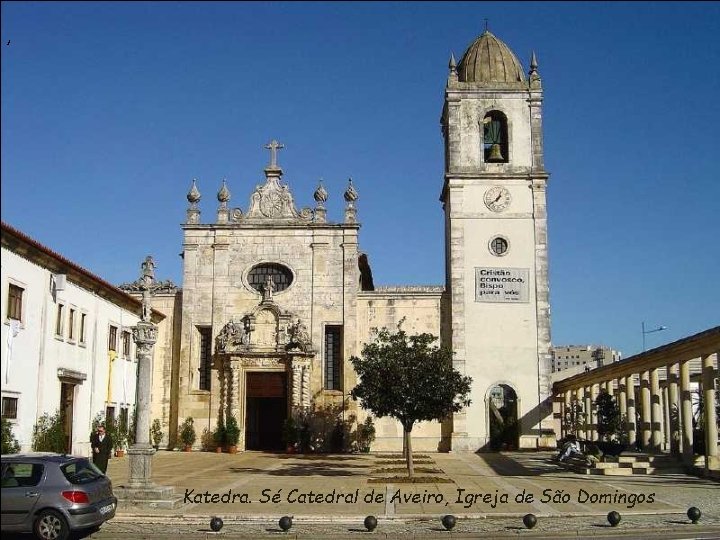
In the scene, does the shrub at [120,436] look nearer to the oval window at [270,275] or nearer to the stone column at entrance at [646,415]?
the oval window at [270,275]

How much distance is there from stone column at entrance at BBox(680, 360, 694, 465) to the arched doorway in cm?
1223

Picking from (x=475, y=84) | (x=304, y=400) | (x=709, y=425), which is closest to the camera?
(x=709, y=425)

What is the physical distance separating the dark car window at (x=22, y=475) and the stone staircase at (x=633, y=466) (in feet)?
56.9

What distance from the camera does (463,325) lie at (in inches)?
1470

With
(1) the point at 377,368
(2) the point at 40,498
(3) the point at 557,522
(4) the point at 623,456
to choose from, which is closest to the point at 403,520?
(3) the point at 557,522

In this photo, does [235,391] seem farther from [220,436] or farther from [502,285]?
[502,285]

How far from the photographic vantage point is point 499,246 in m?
38.1

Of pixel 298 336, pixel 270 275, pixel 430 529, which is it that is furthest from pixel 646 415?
pixel 270 275

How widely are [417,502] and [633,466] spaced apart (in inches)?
400

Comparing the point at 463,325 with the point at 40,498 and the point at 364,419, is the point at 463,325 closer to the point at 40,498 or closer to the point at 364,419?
the point at 364,419

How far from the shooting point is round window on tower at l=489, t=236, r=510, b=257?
38.0m

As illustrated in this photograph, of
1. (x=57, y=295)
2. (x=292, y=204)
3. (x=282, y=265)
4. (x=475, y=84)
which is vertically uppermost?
(x=475, y=84)

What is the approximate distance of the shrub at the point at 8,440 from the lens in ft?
74.1

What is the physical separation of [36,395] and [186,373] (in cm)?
1285
